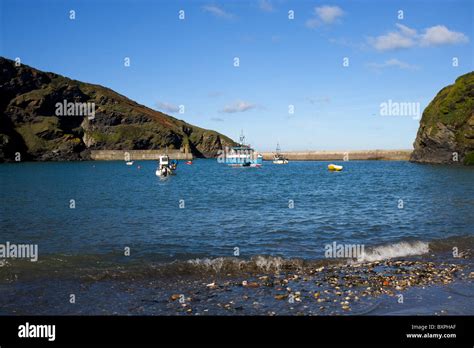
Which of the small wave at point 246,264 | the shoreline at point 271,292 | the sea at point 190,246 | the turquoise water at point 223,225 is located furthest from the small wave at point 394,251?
the small wave at point 246,264

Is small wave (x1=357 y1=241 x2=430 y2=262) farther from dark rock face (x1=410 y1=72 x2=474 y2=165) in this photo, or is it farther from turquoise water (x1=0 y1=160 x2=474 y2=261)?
dark rock face (x1=410 y1=72 x2=474 y2=165)

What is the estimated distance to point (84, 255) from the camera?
19891 millimetres

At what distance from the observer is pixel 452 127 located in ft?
440

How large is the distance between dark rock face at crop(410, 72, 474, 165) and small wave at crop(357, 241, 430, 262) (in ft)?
394

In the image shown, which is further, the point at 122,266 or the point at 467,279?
the point at 122,266

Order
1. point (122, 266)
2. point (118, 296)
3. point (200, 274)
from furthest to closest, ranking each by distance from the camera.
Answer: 1. point (122, 266)
2. point (200, 274)
3. point (118, 296)

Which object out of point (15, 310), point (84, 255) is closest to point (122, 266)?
point (84, 255)

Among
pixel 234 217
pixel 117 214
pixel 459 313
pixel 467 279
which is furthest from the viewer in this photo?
pixel 117 214

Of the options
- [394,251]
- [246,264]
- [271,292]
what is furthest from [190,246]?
[394,251]

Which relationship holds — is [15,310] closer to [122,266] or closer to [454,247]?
[122,266]

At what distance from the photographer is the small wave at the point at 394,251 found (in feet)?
63.7

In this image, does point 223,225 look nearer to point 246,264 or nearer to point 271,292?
point 246,264

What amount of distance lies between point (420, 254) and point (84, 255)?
697 inches
